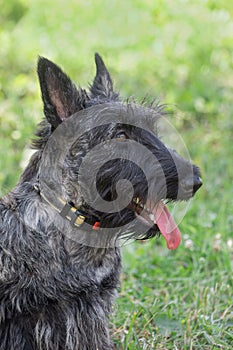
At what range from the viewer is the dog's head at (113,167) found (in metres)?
2.95

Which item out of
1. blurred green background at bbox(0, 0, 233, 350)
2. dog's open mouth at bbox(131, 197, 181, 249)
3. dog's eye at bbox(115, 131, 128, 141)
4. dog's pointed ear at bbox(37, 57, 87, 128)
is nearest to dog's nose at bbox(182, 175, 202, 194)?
dog's open mouth at bbox(131, 197, 181, 249)

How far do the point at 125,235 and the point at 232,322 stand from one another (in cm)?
97

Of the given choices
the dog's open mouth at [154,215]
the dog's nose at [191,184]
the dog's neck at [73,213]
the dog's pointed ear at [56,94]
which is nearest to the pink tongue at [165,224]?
the dog's open mouth at [154,215]

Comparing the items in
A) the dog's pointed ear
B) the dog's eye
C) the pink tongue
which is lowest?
the pink tongue

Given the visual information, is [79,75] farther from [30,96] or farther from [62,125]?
[62,125]

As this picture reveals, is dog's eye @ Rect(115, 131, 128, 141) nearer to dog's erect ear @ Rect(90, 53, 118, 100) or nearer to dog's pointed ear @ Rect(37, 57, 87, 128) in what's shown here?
dog's pointed ear @ Rect(37, 57, 87, 128)

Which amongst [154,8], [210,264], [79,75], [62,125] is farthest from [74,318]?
[154,8]

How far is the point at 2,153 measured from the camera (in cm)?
587

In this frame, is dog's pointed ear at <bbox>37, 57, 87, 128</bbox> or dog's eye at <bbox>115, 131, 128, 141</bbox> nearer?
dog's pointed ear at <bbox>37, 57, 87, 128</bbox>

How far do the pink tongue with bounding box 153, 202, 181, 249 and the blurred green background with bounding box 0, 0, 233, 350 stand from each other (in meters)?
0.68

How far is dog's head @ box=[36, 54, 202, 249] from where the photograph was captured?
2953 millimetres

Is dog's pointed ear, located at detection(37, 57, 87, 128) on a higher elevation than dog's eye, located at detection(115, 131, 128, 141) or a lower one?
higher

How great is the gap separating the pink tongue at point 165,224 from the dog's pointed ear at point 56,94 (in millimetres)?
608

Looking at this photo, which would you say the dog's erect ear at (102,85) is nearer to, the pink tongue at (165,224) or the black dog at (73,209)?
the black dog at (73,209)
